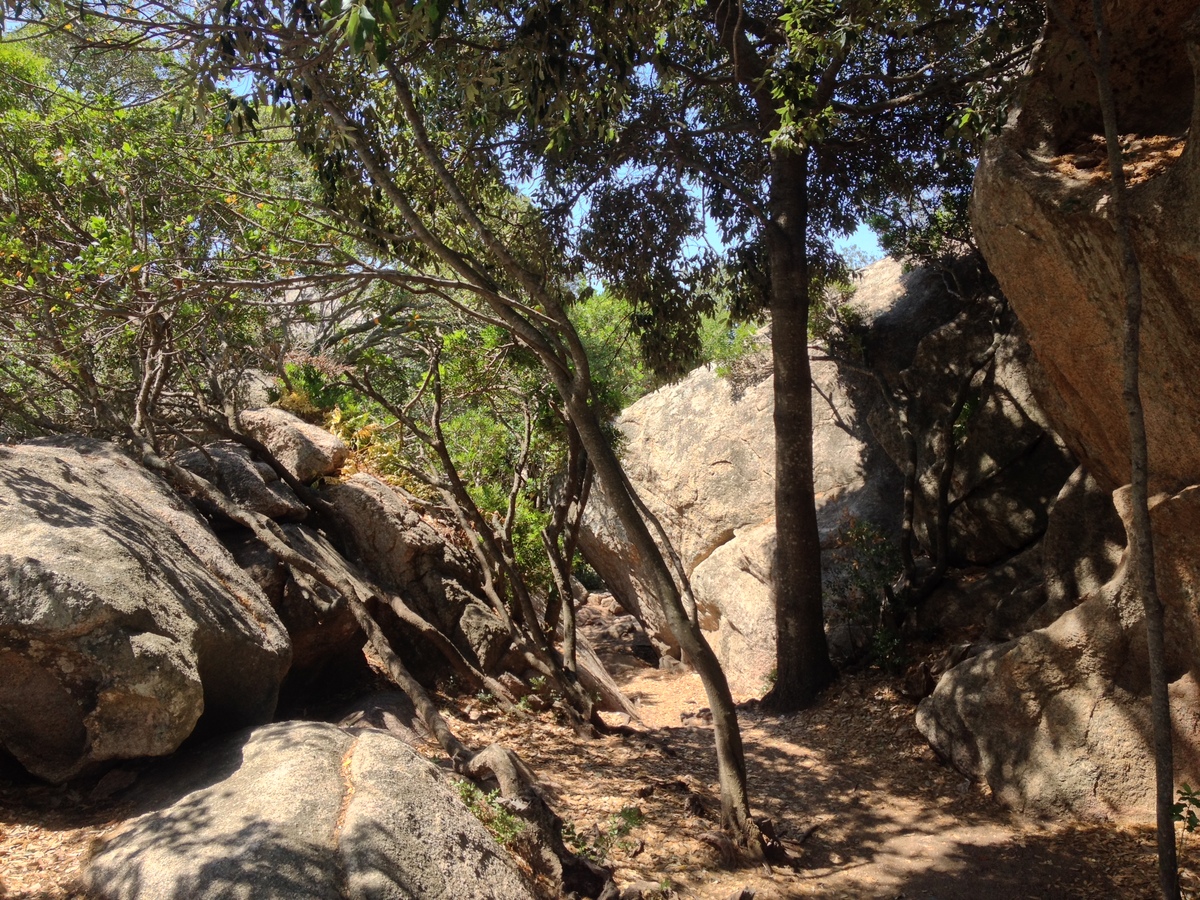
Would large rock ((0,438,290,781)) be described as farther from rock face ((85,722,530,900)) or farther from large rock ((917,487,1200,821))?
large rock ((917,487,1200,821))

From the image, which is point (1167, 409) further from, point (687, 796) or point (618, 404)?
point (618, 404)

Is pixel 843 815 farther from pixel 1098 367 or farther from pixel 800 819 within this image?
pixel 1098 367

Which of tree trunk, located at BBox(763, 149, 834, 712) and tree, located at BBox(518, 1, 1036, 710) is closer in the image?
tree, located at BBox(518, 1, 1036, 710)

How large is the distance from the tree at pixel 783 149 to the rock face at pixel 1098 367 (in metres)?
0.97

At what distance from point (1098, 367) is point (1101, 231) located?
103 cm

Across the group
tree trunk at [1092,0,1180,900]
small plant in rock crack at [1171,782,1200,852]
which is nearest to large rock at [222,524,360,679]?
tree trunk at [1092,0,1180,900]

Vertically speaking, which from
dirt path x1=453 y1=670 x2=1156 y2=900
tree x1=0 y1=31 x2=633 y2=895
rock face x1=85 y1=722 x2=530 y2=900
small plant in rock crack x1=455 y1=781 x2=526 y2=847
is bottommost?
dirt path x1=453 y1=670 x2=1156 y2=900

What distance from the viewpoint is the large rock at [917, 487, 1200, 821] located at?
18.9ft

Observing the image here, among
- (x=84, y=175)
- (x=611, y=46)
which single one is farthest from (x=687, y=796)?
(x=84, y=175)

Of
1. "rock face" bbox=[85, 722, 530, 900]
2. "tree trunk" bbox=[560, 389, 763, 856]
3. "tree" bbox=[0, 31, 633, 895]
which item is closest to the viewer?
"rock face" bbox=[85, 722, 530, 900]

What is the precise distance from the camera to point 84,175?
26.6ft

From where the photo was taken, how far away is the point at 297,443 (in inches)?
374

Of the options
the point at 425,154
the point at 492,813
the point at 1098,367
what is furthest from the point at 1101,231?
the point at 492,813

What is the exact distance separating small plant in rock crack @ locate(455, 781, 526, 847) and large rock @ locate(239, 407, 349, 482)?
4.73 metres
